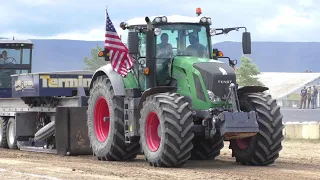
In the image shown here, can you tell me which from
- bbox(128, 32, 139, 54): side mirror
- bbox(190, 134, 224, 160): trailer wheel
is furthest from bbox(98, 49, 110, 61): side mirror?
bbox(190, 134, 224, 160): trailer wheel

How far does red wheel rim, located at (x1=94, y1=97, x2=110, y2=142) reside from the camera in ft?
58.1

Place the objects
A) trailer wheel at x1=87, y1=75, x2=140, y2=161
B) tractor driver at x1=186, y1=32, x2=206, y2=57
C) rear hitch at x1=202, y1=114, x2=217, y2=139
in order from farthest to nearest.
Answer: trailer wheel at x1=87, y1=75, x2=140, y2=161
tractor driver at x1=186, y1=32, x2=206, y2=57
rear hitch at x1=202, y1=114, x2=217, y2=139

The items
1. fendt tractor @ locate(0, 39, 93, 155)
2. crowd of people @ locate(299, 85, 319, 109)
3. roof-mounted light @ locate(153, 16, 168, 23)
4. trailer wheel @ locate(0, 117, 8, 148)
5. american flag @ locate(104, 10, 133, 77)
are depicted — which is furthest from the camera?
crowd of people @ locate(299, 85, 319, 109)

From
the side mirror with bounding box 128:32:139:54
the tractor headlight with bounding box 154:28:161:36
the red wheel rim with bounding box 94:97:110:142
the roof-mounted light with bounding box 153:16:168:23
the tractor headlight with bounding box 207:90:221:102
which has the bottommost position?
the red wheel rim with bounding box 94:97:110:142

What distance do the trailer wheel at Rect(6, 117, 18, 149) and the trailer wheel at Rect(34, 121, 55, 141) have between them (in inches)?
81.1

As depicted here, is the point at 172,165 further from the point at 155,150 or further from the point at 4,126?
the point at 4,126

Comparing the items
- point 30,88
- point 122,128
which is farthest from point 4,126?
point 122,128

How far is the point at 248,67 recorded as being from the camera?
88.0 meters

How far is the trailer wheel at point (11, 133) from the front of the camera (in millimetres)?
22236

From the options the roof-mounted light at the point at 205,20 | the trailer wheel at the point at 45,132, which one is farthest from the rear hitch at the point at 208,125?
the trailer wheel at the point at 45,132

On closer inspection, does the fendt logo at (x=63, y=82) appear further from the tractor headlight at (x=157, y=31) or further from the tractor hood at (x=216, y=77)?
the tractor hood at (x=216, y=77)

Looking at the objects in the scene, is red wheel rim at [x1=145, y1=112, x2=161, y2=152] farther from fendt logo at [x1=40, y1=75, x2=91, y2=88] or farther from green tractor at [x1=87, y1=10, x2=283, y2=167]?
fendt logo at [x1=40, y1=75, x2=91, y2=88]

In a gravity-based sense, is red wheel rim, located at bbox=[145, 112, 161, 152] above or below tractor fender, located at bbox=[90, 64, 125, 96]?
below

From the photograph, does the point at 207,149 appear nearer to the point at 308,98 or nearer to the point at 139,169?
the point at 139,169
